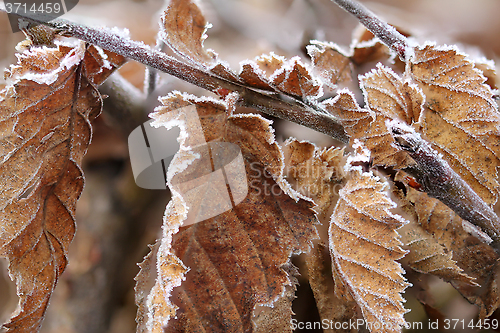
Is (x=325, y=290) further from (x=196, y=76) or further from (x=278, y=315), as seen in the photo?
(x=196, y=76)

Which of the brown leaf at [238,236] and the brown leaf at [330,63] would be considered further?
the brown leaf at [330,63]

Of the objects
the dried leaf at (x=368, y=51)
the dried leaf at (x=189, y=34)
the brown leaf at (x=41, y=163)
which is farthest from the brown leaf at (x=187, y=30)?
the dried leaf at (x=368, y=51)

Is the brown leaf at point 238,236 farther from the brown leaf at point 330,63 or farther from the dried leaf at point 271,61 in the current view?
the brown leaf at point 330,63

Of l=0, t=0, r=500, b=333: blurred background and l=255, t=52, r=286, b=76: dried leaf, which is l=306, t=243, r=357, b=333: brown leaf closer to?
l=0, t=0, r=500, b=333: blurred background

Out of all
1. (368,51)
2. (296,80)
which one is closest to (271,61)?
(296,80)

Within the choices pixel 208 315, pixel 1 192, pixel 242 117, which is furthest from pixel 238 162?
pixel 1 192

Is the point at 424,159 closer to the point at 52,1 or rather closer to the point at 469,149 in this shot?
the point at 469,149
